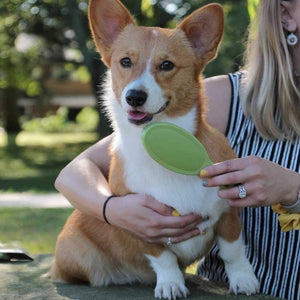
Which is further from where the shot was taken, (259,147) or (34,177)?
(34,177)

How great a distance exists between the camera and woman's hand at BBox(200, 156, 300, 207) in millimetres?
1803

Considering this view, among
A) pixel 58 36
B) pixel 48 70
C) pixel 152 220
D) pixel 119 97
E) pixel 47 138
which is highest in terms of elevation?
pixel 119 97

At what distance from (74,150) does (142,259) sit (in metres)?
13.5

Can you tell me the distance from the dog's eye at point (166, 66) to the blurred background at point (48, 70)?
3.92 ft

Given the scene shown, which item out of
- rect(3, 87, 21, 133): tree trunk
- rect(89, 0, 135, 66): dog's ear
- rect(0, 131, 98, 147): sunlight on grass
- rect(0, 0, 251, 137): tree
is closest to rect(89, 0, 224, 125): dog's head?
rect(89, 0, 135, 66): dog's ear

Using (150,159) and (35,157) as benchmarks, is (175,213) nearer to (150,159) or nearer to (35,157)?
(150,159)

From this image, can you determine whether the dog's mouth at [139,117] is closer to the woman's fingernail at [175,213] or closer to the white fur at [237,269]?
the woman's fingernail at [175,213]

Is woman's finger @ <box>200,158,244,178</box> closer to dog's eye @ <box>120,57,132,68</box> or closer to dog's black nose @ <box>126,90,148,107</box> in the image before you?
dog's black nose @ <box>126,90,148,107</box>

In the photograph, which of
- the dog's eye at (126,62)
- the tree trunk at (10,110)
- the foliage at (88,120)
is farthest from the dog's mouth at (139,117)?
the foliage at (88,120)

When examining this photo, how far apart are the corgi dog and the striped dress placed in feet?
0.90

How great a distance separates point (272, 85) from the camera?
2.49 m

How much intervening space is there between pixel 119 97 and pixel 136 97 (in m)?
0.21

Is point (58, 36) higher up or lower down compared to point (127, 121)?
lower down

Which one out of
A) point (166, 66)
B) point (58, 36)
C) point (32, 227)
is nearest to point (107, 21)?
point (166, 66)
